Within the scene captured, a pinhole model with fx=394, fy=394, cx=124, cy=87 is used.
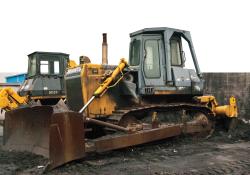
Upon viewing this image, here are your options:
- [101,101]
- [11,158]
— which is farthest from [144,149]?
[11,158]

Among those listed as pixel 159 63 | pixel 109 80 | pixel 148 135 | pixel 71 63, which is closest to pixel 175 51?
pixel 159 63

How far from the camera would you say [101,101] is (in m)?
8.60

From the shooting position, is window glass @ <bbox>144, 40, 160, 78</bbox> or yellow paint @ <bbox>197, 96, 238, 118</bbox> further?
yellow paint @ <bbox>197, 96, 238, 118</bbox>

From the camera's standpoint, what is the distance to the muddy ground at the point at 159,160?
6.21 metres

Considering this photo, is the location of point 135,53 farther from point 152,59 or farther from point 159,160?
point 159,160

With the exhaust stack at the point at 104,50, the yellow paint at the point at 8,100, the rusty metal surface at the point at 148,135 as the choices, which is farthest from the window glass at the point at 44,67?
the rusty metal surface at the point at 148,135

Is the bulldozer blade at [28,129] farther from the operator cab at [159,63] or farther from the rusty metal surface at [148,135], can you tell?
the operator cab at [159,63]

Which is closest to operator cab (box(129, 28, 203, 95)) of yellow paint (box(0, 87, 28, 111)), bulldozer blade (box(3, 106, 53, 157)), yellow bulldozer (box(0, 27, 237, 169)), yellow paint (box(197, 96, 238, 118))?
yellow bulldozer (box(0, 27, 237, 169))

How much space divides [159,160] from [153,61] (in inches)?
110

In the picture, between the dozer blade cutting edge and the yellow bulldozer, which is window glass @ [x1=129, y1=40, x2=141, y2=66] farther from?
the dozer blade cutting edge

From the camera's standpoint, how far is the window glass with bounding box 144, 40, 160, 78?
29.6ft

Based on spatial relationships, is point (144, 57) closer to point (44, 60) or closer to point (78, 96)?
point (78, 96)

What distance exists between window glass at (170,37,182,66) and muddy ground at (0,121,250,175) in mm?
1841

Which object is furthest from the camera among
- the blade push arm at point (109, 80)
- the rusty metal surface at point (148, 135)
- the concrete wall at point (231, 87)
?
the concrete wall at point (231, 87)
